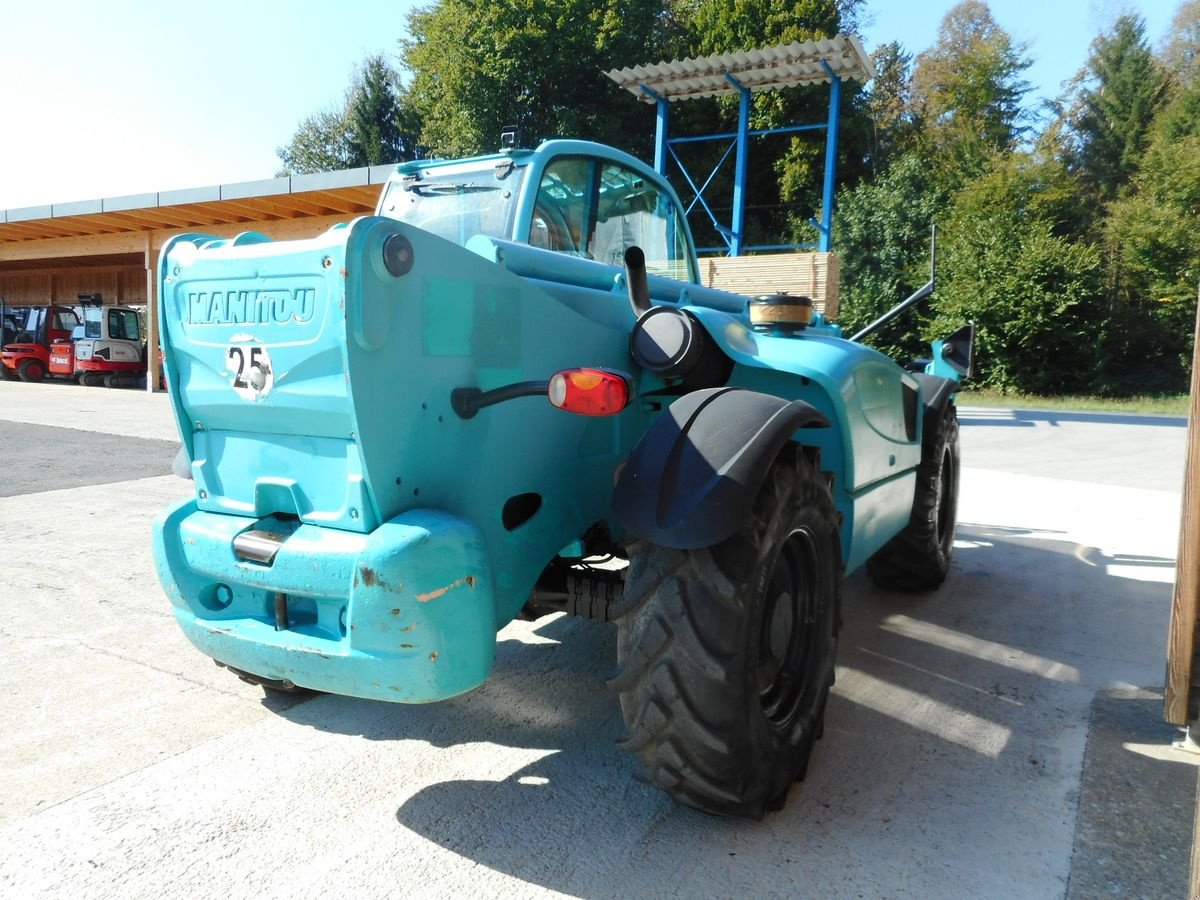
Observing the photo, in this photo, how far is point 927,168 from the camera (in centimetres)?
2991

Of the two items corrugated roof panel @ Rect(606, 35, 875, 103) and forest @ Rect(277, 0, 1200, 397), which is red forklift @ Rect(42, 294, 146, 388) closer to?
forest @ Rect(277, 0, 1200, 397)

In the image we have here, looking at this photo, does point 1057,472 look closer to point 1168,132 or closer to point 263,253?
point 263,253

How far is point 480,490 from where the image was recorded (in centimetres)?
250

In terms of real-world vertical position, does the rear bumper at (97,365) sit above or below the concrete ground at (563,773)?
above

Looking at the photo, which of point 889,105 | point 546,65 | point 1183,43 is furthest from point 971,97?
point 546,65

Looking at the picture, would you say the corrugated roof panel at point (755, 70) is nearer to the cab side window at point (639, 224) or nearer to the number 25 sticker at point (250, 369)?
the cab side window at point (639, 224)

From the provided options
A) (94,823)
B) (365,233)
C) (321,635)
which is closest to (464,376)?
(365,233)

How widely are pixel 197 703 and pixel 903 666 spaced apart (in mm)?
3006

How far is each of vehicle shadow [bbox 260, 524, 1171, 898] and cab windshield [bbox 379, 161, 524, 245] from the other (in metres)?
1.88

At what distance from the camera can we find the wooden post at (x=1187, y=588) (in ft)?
7.77

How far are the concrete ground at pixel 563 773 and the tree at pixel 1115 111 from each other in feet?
106

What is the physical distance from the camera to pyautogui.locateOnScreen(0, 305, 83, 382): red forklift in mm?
26047

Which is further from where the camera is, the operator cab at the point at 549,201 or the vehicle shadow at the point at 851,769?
the operator cab at the point at 549,201

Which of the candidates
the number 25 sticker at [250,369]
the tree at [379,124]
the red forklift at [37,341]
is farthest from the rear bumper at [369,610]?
the tree at [379,124]
